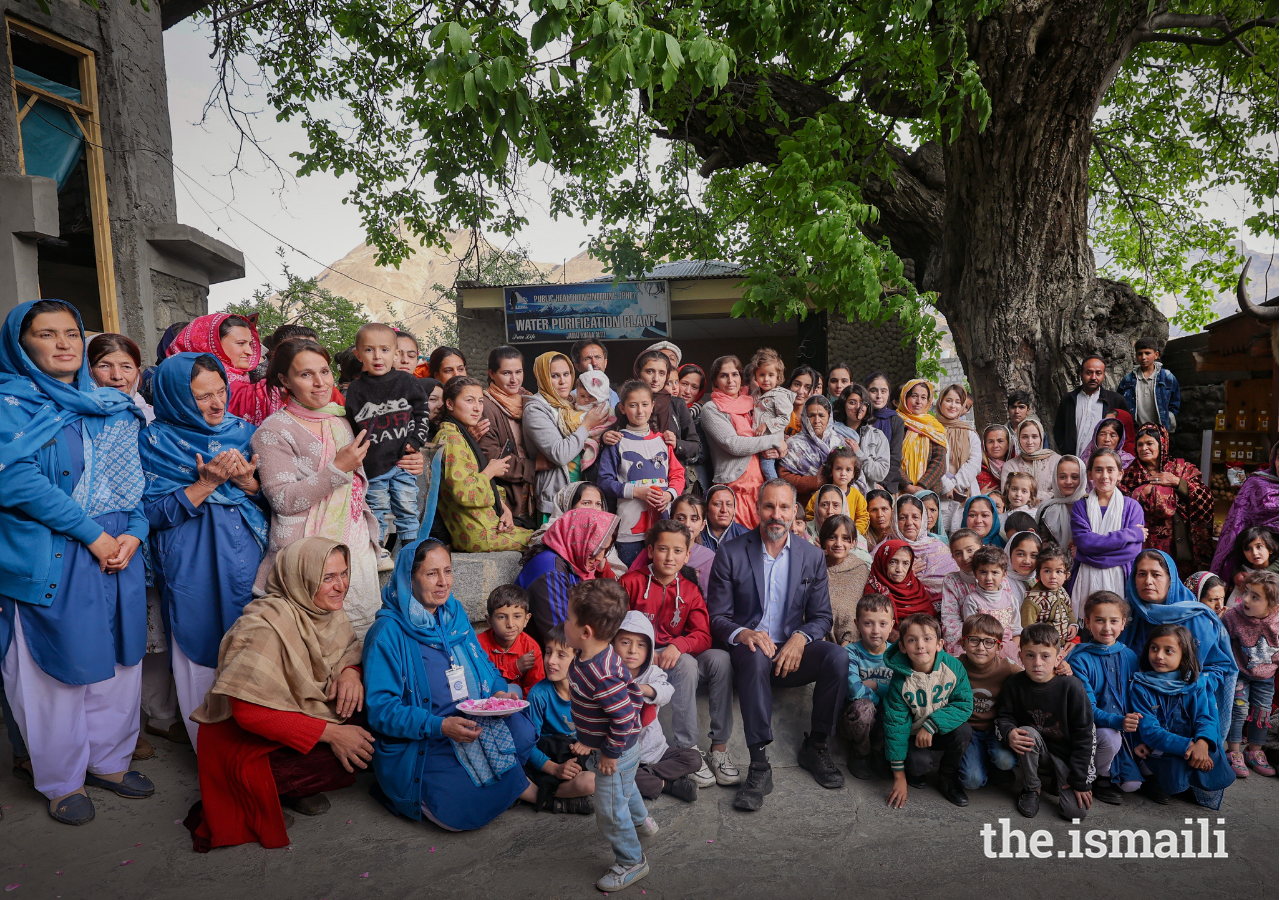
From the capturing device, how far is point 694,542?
3.79 meters

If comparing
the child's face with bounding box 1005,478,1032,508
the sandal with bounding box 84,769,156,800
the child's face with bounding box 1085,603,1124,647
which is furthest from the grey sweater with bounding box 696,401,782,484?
the sandal with bounding box 84,769,156,800

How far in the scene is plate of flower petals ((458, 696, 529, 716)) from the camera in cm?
270

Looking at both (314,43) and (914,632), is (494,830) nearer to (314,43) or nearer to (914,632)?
(914,632)

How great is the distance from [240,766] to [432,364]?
247cm

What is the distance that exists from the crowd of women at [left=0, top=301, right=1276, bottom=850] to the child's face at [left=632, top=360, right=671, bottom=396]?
0.31m

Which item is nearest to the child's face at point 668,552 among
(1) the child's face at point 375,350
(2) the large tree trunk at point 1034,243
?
(1) the child's face at point 375,350

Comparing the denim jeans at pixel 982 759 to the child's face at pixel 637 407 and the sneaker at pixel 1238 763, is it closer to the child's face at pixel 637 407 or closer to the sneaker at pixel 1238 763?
the sneaker at pixel 1238 763

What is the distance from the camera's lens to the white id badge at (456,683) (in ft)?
9.61

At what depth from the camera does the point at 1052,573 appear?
359cm

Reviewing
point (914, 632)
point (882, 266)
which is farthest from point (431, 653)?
point (882, 266)

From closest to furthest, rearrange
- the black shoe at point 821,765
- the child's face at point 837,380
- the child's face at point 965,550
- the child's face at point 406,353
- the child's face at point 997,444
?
1. the black shoe at point 821,765
2. the child's face at point 965,550
3. the child's face at point 406,353
4. the child's face at point 997,444
5. the child's face at point 837,380

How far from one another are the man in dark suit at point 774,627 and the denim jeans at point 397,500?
154 centimetres

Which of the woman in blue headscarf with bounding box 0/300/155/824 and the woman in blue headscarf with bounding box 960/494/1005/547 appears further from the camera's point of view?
the woman in blue headscarf with bounding box 960/494/1005/547

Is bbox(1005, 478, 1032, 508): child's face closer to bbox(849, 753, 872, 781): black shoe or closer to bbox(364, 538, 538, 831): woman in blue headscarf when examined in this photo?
bbox(849, 753, 872, 781): black shoe
